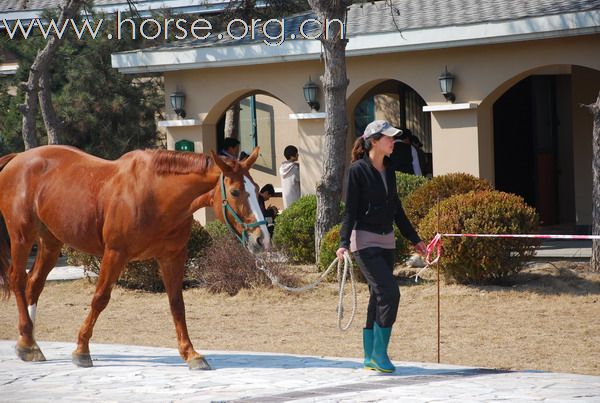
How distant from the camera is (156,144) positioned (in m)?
25.0

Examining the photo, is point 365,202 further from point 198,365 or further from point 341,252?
point 198,365

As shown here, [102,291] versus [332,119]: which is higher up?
[332,119]

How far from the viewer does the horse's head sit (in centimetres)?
844

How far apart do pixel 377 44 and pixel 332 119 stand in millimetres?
2442

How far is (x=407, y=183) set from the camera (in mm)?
17000

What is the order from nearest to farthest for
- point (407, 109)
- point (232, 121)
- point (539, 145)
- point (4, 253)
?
point (4, 253) → point (539, 145) → point (407, 109) → point (232, 121)

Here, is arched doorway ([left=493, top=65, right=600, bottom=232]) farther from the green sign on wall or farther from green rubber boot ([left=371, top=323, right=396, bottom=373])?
green rubber boot ([left=371, top=323, right=396, bottom=373])

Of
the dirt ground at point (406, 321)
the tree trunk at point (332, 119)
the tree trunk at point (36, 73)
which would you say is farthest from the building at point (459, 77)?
the dirt ground at point (406, 321)

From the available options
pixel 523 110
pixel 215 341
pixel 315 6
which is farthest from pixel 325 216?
pixel 523 110

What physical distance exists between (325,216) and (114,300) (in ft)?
10.8

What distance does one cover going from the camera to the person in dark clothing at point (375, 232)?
8320 millimetres

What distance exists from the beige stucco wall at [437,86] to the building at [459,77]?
0.06 ft

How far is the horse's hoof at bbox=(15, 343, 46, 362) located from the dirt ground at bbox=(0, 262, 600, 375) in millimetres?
1839

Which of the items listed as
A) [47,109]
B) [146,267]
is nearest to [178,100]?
[47,109]
